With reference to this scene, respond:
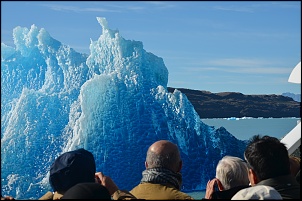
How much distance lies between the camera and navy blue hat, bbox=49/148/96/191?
2.25 metres

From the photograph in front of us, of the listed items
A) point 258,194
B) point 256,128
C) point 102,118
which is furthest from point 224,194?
point 256,128

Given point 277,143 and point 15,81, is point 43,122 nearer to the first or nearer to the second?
point 15,81

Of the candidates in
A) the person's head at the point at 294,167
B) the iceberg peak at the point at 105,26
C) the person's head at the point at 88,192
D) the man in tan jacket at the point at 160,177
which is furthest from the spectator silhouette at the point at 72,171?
the iceberg peak at the point at 105,26

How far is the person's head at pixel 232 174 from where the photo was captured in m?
2.45

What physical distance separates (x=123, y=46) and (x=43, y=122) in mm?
2688

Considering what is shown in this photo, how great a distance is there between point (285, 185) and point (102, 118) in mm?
11570

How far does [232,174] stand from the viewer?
245 cm

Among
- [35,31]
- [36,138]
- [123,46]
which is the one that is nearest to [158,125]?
[123,46]

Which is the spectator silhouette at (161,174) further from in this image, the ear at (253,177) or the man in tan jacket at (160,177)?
the ear at (253,177)

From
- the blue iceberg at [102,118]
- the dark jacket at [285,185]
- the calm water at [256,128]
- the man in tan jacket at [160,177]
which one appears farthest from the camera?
the calm water at [256,128]

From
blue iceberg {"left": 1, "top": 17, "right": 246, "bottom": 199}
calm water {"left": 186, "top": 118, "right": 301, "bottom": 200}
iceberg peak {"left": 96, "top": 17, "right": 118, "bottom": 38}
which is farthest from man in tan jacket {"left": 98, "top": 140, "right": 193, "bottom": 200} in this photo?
calm water {"left": 186, "top": 118, "right": 301, "bottom": 200}

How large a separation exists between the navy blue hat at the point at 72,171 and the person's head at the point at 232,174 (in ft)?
1.77

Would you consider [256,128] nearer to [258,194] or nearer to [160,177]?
[160,177]

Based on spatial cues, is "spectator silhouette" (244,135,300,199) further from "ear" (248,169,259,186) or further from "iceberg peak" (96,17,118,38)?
"iceberg peak" (96,17,118,38)
